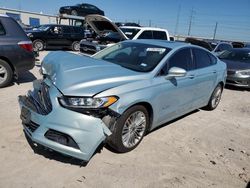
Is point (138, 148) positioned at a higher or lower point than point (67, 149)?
lower

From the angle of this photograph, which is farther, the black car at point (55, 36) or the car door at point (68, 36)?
the car door at point (68, 36)

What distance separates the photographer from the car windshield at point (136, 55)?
14.4 feet

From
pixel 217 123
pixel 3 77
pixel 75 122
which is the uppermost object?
pixel 75 122

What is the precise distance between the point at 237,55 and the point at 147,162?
29.1ft

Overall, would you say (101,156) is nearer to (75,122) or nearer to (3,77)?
(75,122)

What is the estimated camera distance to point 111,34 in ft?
40.5

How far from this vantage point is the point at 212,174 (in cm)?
373

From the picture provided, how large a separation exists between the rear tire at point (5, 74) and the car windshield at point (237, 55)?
8431mm

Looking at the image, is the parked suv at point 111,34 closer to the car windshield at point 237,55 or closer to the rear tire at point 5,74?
the car windshield at point 237,55

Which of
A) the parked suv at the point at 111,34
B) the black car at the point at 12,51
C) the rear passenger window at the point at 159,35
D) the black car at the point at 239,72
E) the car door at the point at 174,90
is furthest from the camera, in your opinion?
the rear passenger window at the point at 159,35

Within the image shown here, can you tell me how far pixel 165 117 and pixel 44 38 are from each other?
518 inches

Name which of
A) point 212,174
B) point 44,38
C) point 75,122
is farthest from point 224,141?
point 44,38

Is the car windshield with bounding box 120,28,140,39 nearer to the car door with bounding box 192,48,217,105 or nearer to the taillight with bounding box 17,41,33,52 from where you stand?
the taillight with bounding box 17,41,33,52

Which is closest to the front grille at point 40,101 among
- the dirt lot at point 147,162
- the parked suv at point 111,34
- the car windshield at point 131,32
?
the dirt lot at point 147,162
